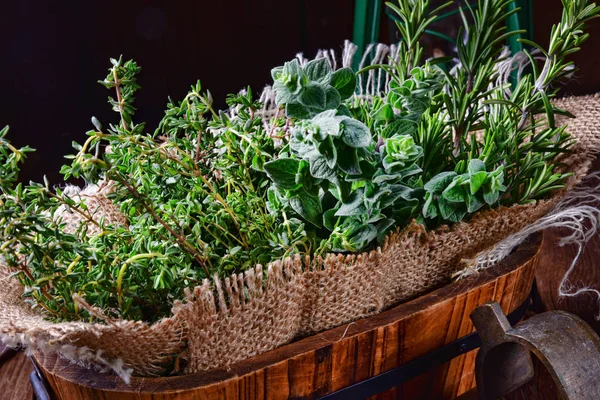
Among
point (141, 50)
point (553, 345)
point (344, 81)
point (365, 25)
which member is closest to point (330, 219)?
point (344, 81)

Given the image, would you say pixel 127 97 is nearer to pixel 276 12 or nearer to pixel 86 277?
pixel 86 277

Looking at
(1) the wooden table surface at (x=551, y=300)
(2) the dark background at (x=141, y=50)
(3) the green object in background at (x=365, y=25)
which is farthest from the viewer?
(2) the dark background at (x=141, y=50)

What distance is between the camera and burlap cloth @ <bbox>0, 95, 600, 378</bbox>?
1.62ft

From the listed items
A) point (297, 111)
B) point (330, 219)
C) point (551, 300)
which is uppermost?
point (297, 111)

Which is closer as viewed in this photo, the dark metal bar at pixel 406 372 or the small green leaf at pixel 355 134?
the small green leaf at pixel 355 134

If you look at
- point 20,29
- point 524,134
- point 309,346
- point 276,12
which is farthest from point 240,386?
point 276,12

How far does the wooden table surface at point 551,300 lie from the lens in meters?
0.70

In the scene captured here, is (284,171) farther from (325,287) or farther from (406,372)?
(406,372)

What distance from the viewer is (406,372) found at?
630 millimetres

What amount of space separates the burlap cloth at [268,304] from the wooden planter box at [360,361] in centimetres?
2

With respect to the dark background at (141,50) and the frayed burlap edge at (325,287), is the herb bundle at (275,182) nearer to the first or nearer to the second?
the frayed burlap edge at (325,287)

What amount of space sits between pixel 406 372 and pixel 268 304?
0.18m

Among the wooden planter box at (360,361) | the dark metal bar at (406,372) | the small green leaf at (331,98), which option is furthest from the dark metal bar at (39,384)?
the small green leaf at (331,98)

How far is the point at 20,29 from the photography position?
1.41m
